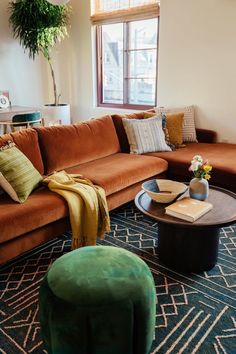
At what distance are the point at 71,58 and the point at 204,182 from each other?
3.92m

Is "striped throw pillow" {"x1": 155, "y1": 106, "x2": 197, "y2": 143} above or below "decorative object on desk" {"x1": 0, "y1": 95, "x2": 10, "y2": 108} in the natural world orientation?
below

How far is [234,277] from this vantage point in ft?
6.59

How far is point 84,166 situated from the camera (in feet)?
9.66

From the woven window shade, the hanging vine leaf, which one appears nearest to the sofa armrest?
the woven window shade

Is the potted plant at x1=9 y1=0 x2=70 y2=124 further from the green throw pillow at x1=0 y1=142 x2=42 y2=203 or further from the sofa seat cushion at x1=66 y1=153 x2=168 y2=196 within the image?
the green throw pillow at x1=0 y1=142 x2=42 y2=203

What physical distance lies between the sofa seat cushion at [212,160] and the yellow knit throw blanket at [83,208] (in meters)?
1.10

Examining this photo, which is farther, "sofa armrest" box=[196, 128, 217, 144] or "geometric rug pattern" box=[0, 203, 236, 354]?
"sofa armrest" box=[196, 128, 217, 144]

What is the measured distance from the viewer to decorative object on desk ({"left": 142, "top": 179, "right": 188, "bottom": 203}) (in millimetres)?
2068

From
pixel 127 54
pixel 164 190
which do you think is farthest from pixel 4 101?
pixel 164 190

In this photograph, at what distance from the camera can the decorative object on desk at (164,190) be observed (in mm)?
2068

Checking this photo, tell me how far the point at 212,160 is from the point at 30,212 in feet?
6.16

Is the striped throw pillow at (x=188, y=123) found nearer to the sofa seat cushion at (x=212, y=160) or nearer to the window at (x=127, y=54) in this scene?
the sofa seat cushion at (x=212, y=160)

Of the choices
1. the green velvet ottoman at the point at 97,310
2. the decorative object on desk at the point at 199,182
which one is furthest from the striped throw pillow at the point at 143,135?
the green velvet ottoman at the point at 97,310

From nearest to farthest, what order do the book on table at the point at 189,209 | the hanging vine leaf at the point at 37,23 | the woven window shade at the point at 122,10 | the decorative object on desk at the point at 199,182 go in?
the book on table at the point at 189,209 < the decorative object on desk at the point at 199,182 < the woven window shade at the point at 122,10 < the hanging vine leaf at the point at 37,23
